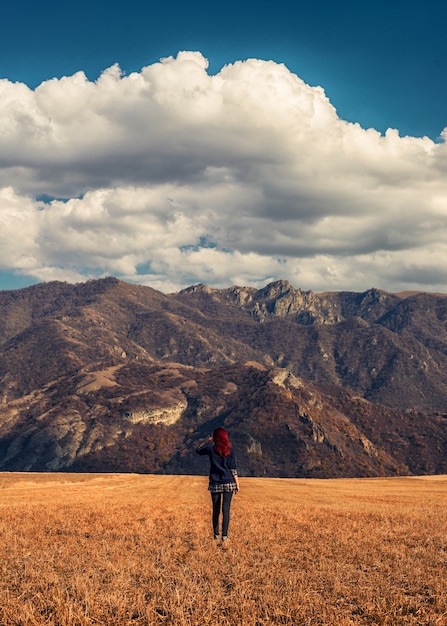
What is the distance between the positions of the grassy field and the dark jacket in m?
1.64

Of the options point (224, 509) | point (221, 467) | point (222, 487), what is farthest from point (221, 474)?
point (224, 509)

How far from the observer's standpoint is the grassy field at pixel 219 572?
846 centimetres

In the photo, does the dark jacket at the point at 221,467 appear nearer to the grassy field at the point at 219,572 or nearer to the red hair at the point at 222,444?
the red hair at the point at 222,444

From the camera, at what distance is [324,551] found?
1362cm

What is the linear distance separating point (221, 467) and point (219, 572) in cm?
457

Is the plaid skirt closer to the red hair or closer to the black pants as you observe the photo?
the black pants

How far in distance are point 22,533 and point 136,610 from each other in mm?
9101

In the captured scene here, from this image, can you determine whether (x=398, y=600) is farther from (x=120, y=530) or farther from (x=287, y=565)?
(x=120, y=530)

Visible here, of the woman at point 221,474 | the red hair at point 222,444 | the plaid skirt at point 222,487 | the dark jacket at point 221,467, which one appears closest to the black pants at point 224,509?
the woman at point 221,474

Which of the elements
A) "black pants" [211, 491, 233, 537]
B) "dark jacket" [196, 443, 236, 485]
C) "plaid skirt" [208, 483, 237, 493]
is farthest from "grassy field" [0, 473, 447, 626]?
"dark jacket" [196, 443, 236, 485]

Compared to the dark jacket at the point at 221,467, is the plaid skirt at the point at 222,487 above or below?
below

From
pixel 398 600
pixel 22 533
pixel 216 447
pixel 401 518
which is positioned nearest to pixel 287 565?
pixel 398 600

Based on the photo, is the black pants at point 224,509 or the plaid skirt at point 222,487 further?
the plaid skirt at point 222,487

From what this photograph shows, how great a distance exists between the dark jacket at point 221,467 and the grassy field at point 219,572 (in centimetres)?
164
